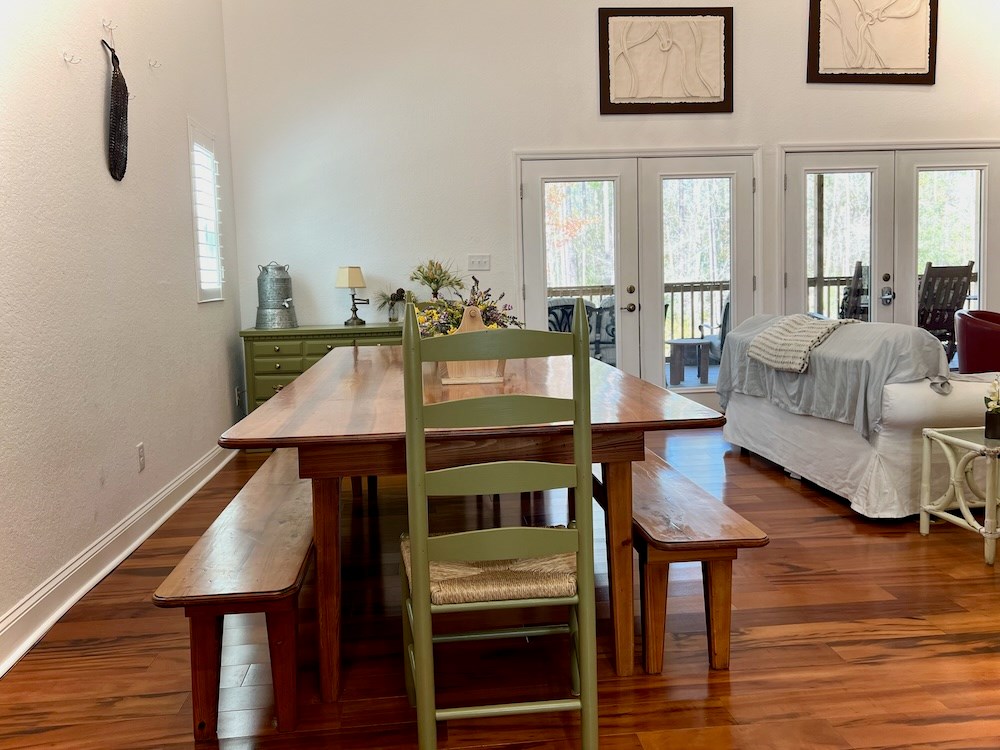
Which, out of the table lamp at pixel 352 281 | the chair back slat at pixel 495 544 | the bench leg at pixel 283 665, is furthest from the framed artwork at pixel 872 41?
the bench leg at pixel 283 665

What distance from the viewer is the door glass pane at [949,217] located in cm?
684

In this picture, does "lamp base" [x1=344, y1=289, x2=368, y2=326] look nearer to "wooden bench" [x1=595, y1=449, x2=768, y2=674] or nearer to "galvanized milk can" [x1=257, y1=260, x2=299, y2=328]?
"galvanized milk can" [x1=257, y1=260, x2=299, y2=328]

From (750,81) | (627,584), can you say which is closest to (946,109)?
(750,81)

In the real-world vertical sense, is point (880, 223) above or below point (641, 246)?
above

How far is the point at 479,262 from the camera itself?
6.56 m

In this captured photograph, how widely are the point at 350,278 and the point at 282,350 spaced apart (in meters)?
0.71

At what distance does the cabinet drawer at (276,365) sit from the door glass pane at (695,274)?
281 cm

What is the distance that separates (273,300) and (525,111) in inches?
91.8

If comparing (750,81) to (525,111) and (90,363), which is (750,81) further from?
(90,363)

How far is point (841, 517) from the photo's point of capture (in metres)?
3.90

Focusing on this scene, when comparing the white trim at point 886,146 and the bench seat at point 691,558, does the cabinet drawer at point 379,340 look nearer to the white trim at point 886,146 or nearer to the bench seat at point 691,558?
the white trim at point 886,146

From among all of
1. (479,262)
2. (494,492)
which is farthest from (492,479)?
(479,262)

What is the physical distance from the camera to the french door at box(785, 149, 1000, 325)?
676 cm

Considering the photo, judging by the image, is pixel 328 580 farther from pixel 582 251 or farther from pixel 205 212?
pixel 582 251
